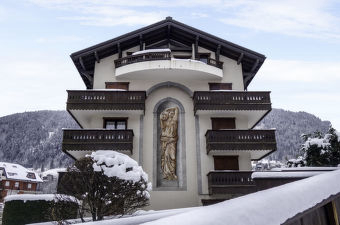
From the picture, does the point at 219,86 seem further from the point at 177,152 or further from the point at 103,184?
the point at 103,184

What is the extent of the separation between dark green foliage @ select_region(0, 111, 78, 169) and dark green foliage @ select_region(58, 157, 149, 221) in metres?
99.4

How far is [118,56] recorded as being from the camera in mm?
25047

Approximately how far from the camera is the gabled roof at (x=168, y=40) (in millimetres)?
24328

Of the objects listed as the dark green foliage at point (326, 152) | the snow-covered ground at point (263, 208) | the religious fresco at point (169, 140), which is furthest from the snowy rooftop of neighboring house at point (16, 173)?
the snow-covered ground at point (263, 208)

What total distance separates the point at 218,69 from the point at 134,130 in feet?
26.5

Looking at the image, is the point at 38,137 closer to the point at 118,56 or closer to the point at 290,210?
the point at 118,56

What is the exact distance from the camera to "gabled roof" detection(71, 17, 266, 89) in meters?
24.3

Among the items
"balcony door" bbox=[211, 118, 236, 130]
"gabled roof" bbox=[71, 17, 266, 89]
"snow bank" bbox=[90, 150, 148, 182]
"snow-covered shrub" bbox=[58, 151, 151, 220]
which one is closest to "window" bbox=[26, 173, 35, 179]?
"gabled roof" bbox=[71, 17, 266, 89]

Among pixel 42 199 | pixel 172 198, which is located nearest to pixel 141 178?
pixel 42 199

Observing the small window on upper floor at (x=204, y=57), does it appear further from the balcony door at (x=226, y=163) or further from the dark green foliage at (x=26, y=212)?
the dark green foliage at (x=26, y=212)

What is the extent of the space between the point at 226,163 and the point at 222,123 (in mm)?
3110

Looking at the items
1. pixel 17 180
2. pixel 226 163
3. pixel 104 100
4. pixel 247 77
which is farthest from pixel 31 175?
pixel 226 163

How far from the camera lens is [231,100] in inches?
879

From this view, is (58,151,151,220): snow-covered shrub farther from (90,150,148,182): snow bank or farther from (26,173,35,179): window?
(26,173,35,179): window
